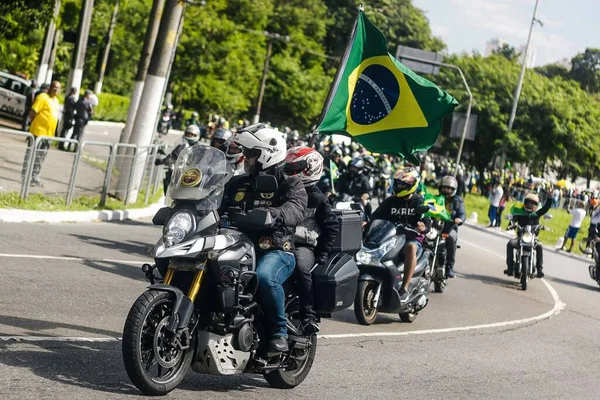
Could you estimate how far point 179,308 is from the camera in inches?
257

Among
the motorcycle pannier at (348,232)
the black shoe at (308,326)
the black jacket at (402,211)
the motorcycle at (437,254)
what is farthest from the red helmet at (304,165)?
the motorcycle at (437,254)

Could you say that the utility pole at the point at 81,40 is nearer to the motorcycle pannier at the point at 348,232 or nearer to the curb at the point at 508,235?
the curb at the point at 508,235

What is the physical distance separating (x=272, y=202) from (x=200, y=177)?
2.28 feet

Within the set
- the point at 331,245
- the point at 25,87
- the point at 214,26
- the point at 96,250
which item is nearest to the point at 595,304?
the point at 96,250

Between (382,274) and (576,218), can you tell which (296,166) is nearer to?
(382,274)

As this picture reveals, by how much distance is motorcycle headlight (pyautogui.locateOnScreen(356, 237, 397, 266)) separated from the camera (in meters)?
12.2

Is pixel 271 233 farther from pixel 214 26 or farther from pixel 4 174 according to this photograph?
pixel 214 26

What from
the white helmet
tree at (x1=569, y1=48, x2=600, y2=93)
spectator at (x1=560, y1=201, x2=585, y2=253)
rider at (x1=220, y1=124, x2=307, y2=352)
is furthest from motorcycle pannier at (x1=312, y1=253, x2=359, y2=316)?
tree at (x1=569, y1=48, x2=600, y2=93)

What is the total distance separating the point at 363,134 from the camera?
11547 millimetres

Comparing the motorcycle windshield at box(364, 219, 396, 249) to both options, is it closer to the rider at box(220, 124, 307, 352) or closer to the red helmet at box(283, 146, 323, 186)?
the red helmet at box(283, 146, 323, 186)

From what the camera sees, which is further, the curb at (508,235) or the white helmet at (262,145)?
the curb at (508,235)

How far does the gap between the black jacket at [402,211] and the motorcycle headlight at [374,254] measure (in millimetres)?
523

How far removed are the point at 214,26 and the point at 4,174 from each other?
52662 mm

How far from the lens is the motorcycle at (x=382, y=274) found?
1217 centimetres
